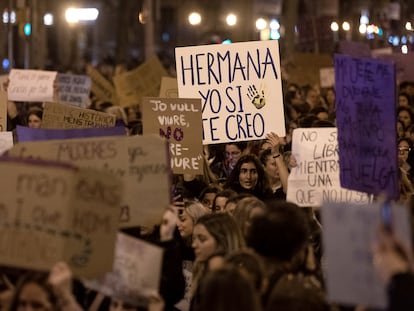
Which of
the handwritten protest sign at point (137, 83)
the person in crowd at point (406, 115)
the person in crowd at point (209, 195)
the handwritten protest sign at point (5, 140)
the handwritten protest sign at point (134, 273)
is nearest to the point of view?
the handwritten protest sign at point (134, 273)

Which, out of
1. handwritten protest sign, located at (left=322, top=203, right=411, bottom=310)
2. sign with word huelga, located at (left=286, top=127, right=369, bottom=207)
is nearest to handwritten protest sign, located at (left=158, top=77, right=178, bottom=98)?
sign with word huelga, located at (left=286, top=127, right=369, bottom=207)

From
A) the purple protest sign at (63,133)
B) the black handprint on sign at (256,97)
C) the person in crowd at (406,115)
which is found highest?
the black handprint on sign at (256,97)

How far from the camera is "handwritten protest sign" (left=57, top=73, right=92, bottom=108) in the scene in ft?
59.2

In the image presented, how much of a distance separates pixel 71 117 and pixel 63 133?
114 inches

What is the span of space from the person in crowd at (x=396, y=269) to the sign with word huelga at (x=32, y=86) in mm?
11229

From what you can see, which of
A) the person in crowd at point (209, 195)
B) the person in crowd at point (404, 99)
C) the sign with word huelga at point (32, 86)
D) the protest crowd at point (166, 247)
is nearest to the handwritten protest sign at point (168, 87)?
the sign with word huelga at point (32, 86)

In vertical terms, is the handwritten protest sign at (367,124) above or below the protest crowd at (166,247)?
above

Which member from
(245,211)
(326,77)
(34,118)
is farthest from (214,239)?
(326,77)

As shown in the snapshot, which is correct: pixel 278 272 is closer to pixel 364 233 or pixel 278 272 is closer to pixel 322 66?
pixel 364 233

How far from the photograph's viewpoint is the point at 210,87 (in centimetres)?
1088

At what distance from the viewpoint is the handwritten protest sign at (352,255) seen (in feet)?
Result: 17.5

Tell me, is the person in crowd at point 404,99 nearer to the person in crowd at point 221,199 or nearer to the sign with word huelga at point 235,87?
the sign with word huelga at point 235,87

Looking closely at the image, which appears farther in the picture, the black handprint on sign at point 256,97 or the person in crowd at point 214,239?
the black handprint on sign at point 256,97

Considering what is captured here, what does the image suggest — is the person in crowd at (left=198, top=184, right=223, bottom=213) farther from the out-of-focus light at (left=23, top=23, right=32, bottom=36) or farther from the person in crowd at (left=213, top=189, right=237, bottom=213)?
the out-of-focus light at (left=23, top=23, right=32, bottom=36)
